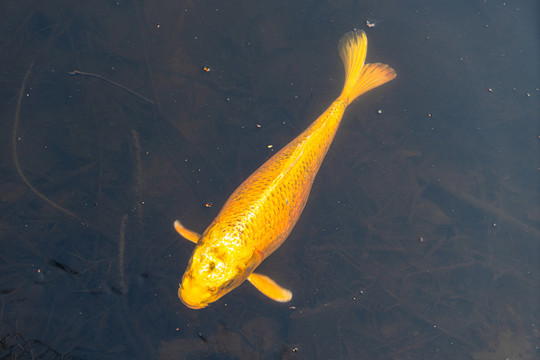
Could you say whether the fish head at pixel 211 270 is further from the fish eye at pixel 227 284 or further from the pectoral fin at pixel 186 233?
the pectoral fin at pixel 186 233

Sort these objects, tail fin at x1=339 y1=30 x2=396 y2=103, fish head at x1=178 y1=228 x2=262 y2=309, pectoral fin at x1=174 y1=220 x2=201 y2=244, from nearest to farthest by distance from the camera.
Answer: fish head at x1=178 y1=228 x2=262 y2=309, pectoral fin at x1=174 y1=220 x2=201 y2=244, tail fin at x1=339 y1=30 x2=396 y2=103

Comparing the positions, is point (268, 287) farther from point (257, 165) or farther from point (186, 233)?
point (257, 165)

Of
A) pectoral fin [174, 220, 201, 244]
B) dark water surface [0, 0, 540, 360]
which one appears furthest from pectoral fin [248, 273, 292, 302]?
pectoral fin [174, 220, 201, 244]

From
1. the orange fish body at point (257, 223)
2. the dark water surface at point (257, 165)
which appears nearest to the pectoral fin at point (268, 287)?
the orange fish body at point (257, 223)

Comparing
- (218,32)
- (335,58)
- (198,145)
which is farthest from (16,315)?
(335,58)

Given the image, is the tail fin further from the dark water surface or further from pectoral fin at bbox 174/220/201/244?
pectoral fin at bbox 174/220/201/244

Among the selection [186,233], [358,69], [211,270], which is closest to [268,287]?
[211,270]
